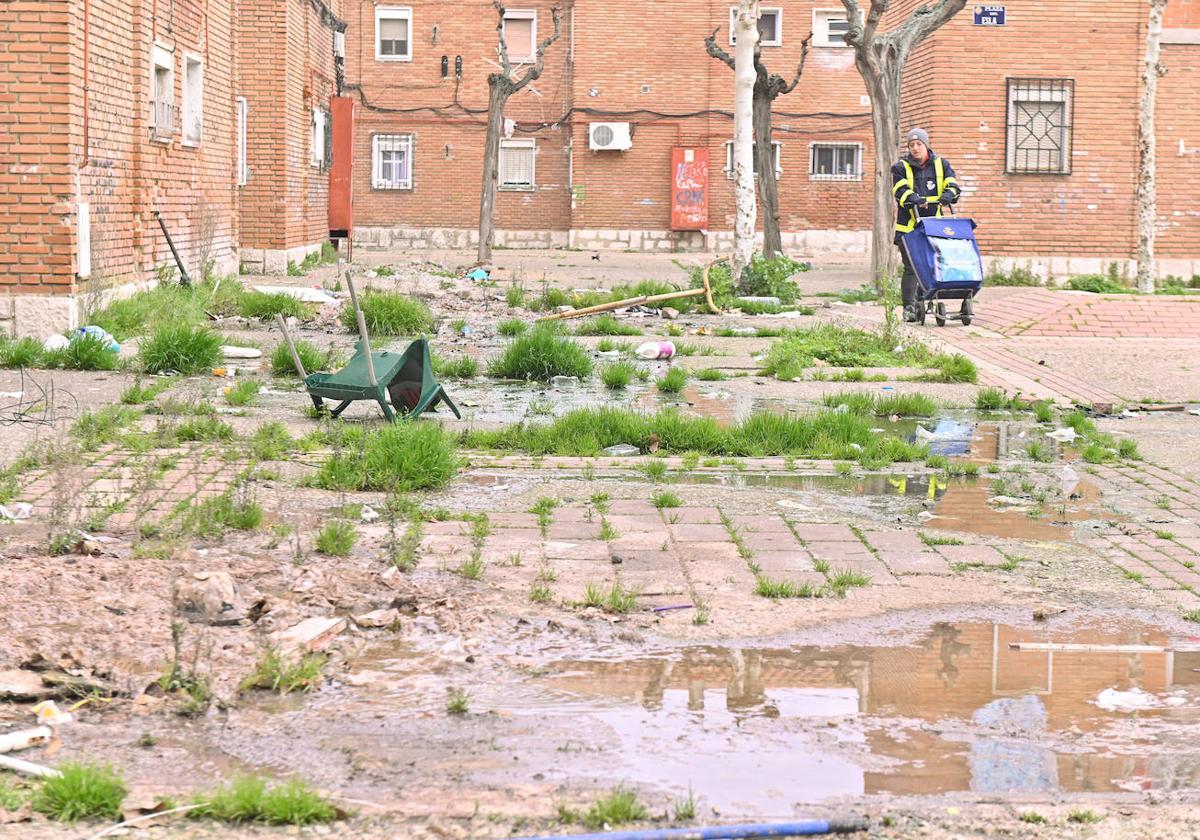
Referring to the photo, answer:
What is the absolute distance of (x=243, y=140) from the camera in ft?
80.8

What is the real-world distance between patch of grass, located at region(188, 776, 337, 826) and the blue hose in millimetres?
525

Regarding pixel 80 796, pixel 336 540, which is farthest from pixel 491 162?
pixel 80 796

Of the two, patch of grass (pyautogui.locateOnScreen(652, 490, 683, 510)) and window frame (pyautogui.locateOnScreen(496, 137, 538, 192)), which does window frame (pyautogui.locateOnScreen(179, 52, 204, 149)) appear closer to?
patch of grass (pyautogui.locateOnScreen(652, 490, 683, 510))

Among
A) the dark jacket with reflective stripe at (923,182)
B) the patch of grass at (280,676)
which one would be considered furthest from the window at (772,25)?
the patch of grass at (280,676)

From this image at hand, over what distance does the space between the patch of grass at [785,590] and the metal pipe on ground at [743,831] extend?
2275mm

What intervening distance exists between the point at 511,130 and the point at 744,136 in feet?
67.1

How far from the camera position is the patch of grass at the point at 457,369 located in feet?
40.6

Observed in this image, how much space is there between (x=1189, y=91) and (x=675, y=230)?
1644 cm

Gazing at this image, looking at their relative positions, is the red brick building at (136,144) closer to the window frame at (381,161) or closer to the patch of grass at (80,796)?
the patch of grass at (80,796)

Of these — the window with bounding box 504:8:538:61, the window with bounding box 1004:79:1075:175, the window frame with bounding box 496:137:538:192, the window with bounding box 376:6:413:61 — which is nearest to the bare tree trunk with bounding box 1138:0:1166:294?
the window with bounding box 1004:79:1075:175

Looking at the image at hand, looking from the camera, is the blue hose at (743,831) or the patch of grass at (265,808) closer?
the blue hose at (743,831)

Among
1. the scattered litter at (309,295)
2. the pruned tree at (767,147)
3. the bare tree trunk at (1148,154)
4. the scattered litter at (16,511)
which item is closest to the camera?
the scattered litter at (16,511)

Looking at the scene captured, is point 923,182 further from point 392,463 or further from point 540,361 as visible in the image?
point 392,463

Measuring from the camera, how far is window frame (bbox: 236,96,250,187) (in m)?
24.3
